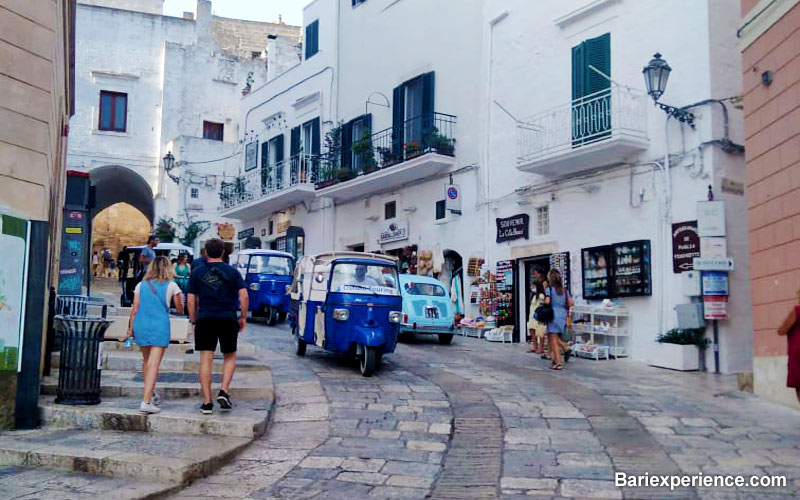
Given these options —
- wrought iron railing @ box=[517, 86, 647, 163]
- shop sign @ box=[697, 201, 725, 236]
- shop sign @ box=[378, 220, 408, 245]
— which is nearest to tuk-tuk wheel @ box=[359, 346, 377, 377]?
shop sign @ box=[697, 201, 725, 236]

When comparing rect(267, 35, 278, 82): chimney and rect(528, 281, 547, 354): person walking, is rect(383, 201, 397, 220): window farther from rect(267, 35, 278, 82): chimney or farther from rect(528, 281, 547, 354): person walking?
rect(267, 35, 278, 82): chimney

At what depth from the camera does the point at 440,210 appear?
19188 mm

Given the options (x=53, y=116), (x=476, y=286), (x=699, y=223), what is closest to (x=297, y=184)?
(x=476, y=286)

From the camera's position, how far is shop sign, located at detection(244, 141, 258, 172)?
29.4m

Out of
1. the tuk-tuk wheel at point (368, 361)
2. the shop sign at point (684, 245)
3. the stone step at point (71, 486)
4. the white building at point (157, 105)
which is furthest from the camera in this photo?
the white building at point (157, 105)

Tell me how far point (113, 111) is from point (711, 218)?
26557mm

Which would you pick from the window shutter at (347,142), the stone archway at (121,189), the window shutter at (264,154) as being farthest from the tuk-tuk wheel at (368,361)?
the stone archway at (121,189)

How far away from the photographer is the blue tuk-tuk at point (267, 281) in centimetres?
1772

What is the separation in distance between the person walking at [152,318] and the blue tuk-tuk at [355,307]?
3204 mm

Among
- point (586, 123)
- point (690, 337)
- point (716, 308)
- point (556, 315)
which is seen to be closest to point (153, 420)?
point (556, 315)

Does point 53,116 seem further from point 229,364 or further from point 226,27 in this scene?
point 226,27

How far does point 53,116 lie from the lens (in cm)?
830

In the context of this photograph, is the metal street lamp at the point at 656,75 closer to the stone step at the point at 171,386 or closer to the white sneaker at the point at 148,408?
the stone step at the point at 171,386

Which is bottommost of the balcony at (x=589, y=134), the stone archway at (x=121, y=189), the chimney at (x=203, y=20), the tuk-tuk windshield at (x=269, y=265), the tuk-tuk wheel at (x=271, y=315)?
the tuk-tuk wheel at (x=271, y=315)
